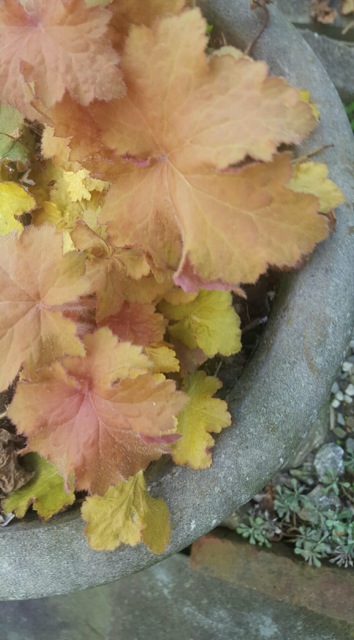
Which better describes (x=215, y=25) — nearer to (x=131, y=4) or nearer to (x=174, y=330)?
(x=131, y=4)

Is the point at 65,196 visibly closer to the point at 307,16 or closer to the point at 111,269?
the point at 111,269

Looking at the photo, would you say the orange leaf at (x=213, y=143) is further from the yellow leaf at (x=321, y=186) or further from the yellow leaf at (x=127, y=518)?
the yellow leaf at (x=127, y=518)

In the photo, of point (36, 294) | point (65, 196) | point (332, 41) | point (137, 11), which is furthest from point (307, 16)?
point (36, 294)

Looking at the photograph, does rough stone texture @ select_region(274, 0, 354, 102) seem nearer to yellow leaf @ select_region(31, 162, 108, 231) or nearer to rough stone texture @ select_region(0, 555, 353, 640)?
yellow leaf @ select_region(31, 162, 108, 231)

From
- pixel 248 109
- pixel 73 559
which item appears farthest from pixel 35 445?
pixel 248 109

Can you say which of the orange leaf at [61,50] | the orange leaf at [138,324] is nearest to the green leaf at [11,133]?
the orange leaf at [61,50]

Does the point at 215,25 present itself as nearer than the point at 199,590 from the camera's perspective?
Yes
